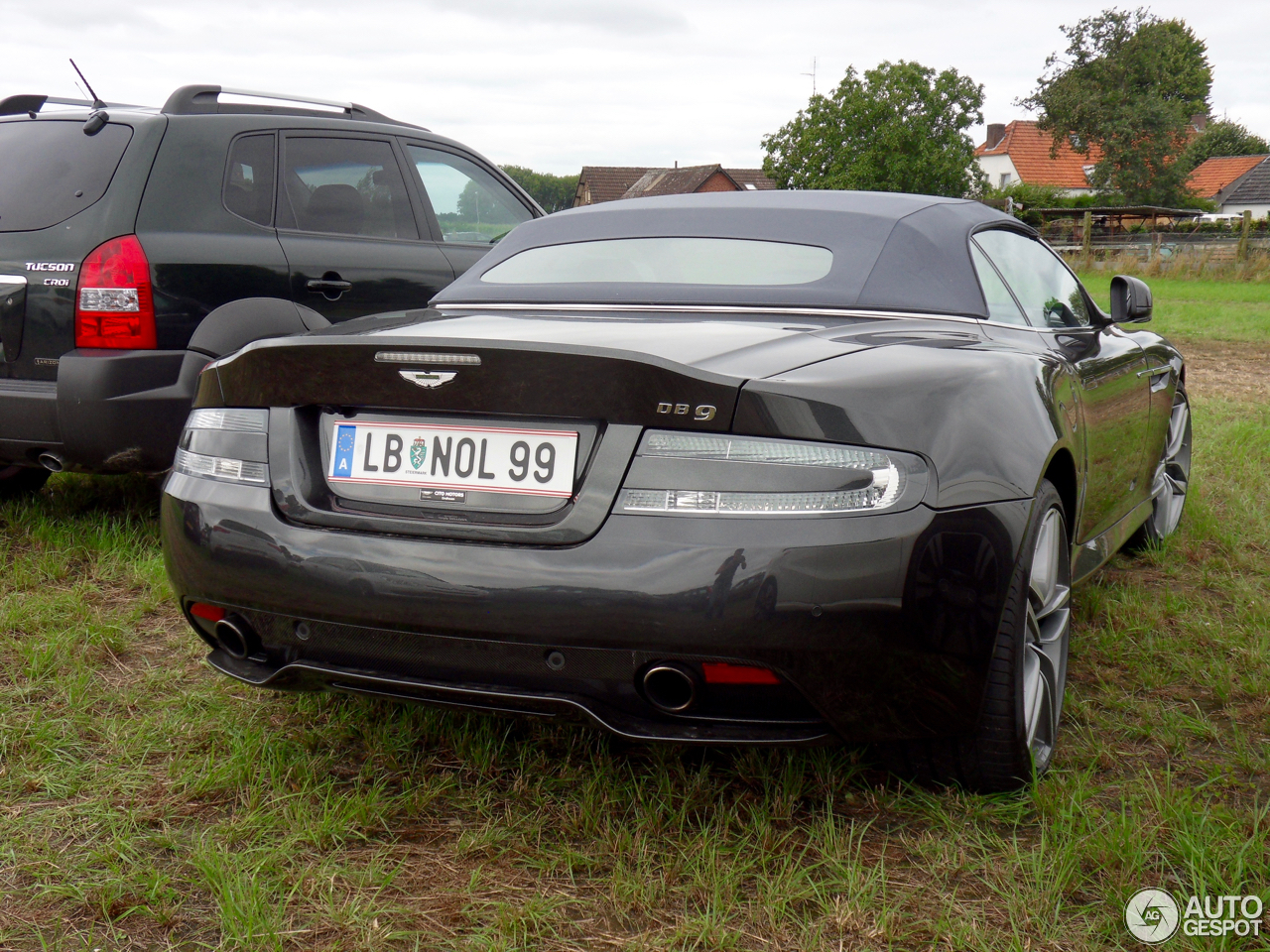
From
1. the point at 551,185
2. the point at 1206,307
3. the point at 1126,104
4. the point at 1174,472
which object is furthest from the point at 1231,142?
the point at 1174,472

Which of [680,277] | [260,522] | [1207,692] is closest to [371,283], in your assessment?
[680,277]

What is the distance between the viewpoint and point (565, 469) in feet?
6.65

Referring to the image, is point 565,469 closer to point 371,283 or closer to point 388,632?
point 388,632

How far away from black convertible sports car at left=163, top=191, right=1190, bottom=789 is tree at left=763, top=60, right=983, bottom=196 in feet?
189

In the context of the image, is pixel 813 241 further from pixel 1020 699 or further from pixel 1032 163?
pixel 1032 163

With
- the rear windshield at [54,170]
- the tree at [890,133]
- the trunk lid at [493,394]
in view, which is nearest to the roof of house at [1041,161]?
the tree at [890,133]

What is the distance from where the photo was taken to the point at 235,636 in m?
2.32

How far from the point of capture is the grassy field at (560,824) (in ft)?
6.54

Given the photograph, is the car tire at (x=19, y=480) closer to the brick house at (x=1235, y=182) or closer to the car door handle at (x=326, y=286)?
the car door handle at (x=326, y=286)

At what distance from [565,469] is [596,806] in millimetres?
791

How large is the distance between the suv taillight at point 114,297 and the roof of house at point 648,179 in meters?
71.2

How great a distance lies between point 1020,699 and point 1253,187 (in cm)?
7814

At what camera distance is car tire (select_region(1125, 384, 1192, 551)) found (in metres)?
4.34

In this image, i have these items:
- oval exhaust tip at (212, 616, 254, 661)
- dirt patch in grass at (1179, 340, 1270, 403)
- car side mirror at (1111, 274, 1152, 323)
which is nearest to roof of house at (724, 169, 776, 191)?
dirt patch in grass at (1179, 340, 1270, 403)
